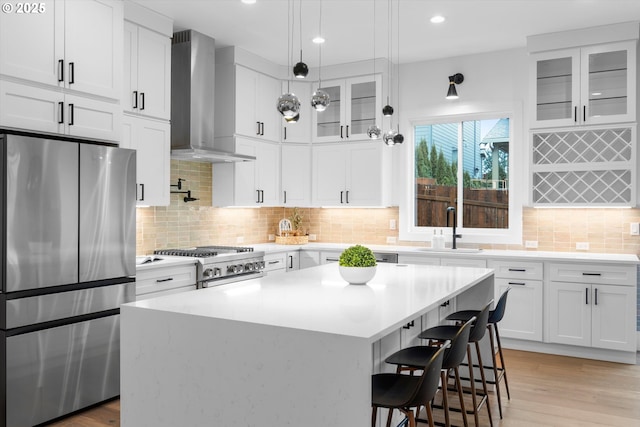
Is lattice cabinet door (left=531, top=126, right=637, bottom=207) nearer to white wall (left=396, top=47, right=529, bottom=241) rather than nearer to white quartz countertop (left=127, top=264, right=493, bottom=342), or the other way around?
white wall (left=396, top=47, right=529, bottom=241)

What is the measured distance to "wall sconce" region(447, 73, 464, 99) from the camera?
5.88m

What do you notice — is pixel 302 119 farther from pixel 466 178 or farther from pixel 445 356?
pixel 445 356

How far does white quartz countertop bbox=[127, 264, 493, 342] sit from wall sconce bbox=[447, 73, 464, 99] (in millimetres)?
2752

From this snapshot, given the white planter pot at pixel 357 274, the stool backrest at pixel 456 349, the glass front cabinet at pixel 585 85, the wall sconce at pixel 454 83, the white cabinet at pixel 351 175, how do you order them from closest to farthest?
the stool backrest at pixel 456 349 → the white planter pot at pixel 357 274 → the glass front cabinet at pixel 585 85 → the wall sconce at pixel 454 83 → the white cabinet at pixel 351 175

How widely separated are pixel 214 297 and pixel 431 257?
10.6 ft

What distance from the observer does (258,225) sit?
6.63 metres

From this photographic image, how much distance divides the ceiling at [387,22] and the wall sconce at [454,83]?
10.3 inches

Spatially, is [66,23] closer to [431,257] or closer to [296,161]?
[296,161]

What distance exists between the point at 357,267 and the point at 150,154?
92.8 inches

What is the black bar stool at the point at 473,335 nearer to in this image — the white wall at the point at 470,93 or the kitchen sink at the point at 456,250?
the kitchen sink at the point at 456,250

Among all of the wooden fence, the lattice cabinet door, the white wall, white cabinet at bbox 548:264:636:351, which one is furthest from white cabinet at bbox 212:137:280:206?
white cabinet at bbox 548:264:636:351

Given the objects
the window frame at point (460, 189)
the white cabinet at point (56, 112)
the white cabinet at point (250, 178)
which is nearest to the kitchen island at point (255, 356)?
the white cabinet at point (56, 112)

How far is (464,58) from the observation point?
600 centimetres

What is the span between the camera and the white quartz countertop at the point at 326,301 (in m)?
2.23
